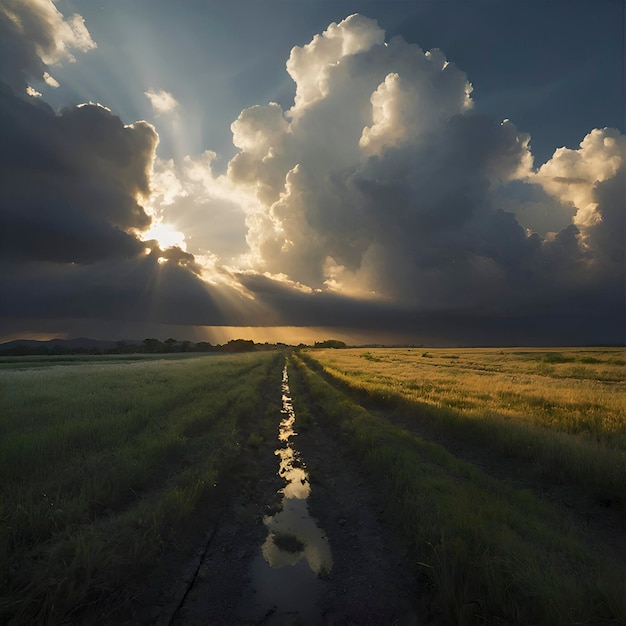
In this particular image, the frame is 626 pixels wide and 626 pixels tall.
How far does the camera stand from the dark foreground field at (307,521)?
14.2 feet

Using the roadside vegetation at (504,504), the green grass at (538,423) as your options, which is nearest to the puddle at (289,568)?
the roadside vegetation at (504,504)

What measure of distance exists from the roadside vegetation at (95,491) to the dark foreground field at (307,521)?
0.12ft

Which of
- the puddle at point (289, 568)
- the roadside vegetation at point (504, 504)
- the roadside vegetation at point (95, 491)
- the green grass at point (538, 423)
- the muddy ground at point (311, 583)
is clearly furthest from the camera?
the green grass at point (538, 423)

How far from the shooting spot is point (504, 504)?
6.68m

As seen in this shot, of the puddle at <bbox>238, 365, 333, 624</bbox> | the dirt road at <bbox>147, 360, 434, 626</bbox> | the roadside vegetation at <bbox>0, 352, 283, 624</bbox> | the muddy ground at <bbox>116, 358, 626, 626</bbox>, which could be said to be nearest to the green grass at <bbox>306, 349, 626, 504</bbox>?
the muddy ground at <bbox>116, 358, 626, 626</bbox>

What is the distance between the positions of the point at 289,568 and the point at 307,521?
166cm

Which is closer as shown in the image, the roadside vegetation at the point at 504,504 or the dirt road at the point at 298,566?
the roadside vegetation at the point at 504,504

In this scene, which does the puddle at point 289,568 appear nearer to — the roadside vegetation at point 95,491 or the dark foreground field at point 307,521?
the dark foreground field at point 307,521

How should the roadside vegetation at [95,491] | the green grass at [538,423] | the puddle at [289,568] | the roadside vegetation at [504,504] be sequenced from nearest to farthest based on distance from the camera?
the roadside vegetation at [504,504], the roadside vegetation at [95,491], the puddle at [289,568], the green grass at [538,423]

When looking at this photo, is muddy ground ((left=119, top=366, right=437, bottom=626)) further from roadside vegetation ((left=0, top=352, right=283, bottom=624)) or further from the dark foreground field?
roadside vegetation ((left=0, top=352, right=283, bottom=624))

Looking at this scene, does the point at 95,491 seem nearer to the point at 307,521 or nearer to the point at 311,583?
the point at 307,521

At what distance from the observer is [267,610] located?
4.67 metres

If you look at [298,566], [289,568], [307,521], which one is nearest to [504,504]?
[307,521]

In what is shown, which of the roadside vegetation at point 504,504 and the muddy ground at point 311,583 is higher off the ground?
the roadside vegetation at point 504,504
